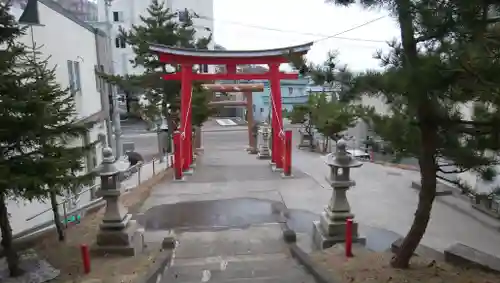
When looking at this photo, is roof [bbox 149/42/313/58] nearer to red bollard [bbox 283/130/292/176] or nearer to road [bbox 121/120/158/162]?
red bollard [bbox 283/130/292/176]

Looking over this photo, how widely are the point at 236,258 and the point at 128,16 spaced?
126 feet

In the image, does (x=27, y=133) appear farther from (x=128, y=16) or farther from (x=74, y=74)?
(x=128, y=16)

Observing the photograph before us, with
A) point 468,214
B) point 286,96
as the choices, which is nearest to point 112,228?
point 468,214

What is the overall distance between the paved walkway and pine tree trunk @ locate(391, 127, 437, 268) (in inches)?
53.1

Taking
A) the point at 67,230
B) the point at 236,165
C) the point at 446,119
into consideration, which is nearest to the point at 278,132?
the point at 236,165

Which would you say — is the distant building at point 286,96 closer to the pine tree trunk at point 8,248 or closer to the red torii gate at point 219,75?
the red torii gate at point 219,75

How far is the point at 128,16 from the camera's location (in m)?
39.8

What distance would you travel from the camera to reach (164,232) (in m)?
8.47

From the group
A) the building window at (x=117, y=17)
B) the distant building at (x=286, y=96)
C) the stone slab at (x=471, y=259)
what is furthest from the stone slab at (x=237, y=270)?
the building window at (x=117, y=17)

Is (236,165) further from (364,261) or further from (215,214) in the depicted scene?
(364,261)

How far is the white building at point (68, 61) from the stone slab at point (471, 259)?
720cm

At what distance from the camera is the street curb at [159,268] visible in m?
5.17

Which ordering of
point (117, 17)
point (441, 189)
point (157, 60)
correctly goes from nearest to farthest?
point (441, 189) < point (157, 60) < point (117, 17)

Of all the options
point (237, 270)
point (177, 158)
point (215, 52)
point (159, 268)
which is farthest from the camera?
point (215, 52)
